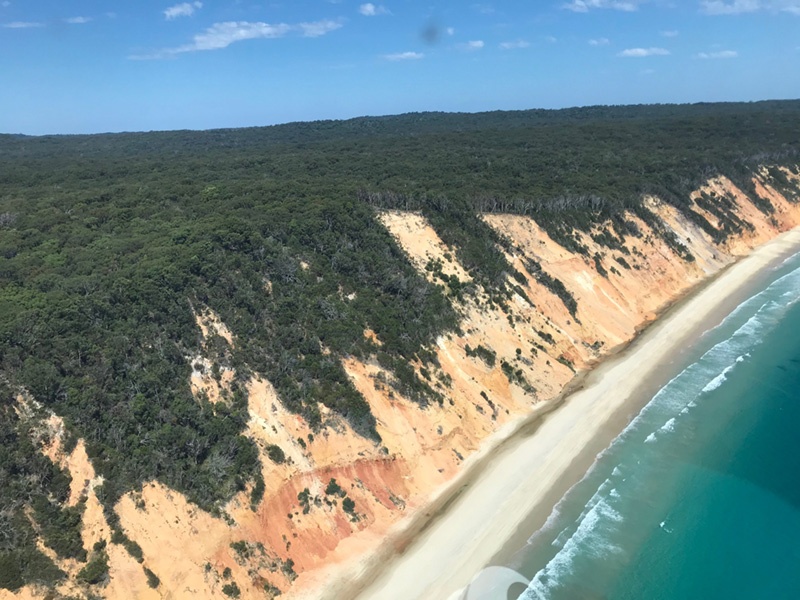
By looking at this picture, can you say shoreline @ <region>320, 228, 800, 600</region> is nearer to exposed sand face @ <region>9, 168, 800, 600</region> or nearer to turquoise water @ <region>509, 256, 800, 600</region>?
exposed sand face @ <region>9, 168, 800, 600</region>

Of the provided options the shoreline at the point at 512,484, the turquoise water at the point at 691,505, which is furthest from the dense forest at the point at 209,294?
the turquoise water at the point at 691,505

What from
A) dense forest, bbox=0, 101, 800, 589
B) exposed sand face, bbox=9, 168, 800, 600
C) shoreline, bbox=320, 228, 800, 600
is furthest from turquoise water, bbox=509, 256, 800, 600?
dense forest, bbox=0, 101, 800, 589

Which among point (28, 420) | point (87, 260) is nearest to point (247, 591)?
point (28, 420)

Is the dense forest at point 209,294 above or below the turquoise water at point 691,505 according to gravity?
above

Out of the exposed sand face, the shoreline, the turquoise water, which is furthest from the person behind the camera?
the shoreline

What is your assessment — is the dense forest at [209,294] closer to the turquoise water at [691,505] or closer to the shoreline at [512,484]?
the shoreline at [512,484]

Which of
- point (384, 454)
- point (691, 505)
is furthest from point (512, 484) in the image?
Answer: point (691, 505)

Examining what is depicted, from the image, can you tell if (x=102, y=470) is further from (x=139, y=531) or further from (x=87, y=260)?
(x=87, y=260)
